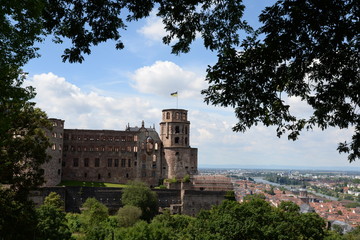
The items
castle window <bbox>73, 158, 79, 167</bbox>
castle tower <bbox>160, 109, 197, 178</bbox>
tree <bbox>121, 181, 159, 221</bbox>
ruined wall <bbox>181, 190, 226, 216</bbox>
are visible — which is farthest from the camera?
castle tower <bbox>160, 109, 197, 178</bbox>

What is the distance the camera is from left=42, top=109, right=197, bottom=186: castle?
66188 millimetres

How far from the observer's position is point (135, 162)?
68.9 m

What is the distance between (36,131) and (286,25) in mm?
15816

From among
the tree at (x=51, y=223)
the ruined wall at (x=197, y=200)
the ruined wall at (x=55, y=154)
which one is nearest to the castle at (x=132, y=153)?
the ruined wall at (x=55, y=154)

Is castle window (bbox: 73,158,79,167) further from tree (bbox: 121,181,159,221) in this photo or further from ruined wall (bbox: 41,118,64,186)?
tree (bbox: 121,181,159,221)

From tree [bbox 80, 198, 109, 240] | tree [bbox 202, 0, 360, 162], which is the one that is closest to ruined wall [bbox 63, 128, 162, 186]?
tree [bbox 80, 198, 109, 240]

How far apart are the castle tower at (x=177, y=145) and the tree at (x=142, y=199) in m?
12.4

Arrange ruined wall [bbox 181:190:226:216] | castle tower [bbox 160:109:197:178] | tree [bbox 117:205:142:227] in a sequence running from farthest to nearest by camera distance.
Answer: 1. castle tower [bbox 160:109:197:178]
2. ruined wall [bbox 181:190:226:216]
3. tree [bbox 117:205:142:227]

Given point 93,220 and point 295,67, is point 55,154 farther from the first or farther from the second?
point 295,67

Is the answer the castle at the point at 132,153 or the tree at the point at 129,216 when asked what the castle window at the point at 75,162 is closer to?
the castle at the point at 132,153

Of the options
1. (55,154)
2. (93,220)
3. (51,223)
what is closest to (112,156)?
(55,154)

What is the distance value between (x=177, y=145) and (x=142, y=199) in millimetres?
16924

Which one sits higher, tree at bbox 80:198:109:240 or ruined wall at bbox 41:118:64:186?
ruined wall at bbox 41:118:64:186

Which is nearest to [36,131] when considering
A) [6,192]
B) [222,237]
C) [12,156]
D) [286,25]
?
[12,156]
